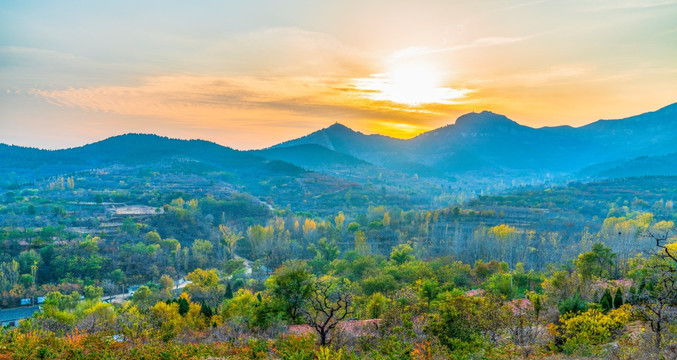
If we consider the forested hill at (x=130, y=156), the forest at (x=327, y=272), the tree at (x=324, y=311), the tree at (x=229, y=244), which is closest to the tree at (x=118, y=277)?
the forest at (x=327, y=272)

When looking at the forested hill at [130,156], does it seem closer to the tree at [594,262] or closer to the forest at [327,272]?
the forest at [327,272]

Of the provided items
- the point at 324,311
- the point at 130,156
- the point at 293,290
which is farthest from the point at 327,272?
the point at 130,156

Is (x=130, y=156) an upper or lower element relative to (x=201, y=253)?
upper

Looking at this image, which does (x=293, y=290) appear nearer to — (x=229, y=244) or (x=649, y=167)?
(x=229, y=244)

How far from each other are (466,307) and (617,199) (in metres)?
86.6

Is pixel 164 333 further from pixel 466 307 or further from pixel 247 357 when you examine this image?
pixel 466 307

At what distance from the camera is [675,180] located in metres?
90.6

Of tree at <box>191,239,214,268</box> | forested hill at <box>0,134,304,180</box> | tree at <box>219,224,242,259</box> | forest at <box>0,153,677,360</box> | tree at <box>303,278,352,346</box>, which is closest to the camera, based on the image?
forest at <box>0,153,677,360</box>

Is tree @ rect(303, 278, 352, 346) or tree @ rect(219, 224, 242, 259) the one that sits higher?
tree @ rect(303, 278, 352, 346)

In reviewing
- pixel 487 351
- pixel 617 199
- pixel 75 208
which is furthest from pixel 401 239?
pixel 75 208

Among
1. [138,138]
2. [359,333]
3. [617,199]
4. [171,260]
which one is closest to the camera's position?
[359,333]

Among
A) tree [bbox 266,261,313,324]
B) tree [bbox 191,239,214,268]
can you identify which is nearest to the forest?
tree [bbox 266,261,313,324]

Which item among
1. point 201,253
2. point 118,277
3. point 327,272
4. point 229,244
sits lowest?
point 118,277

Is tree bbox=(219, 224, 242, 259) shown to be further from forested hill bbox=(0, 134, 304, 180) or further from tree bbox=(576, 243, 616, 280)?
forested hill bbox=(0, 134, 304, 180)
